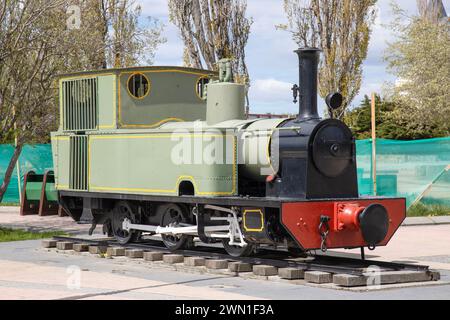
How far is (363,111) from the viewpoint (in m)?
45.9

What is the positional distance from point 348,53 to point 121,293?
2280cm

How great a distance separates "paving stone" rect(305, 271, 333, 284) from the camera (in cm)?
1078

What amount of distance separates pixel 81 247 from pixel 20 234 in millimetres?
3606

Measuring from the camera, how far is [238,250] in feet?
42.2

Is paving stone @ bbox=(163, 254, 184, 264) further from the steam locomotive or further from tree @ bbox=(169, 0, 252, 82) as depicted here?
tree @ bbox=(169, 0, 252, 82)

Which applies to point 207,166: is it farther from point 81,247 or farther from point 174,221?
point 81,247

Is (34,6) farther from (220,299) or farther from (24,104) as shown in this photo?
(220,299)

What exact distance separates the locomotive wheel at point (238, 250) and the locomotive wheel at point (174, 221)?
805 millimetres

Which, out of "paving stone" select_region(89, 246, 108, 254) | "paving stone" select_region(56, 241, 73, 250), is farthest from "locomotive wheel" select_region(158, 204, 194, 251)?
"paving stone" select_region(56, 241, 73, 250)

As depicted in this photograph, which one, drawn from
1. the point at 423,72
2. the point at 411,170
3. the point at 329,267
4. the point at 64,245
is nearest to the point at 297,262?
the point at 329,267

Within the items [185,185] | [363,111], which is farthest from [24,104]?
[363,111]

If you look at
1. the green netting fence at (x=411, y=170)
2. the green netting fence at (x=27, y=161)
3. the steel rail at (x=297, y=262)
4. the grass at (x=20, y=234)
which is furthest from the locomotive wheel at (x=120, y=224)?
the green netting fence at (x=27, y=161)

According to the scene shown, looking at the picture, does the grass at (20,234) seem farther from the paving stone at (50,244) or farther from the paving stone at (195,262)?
the paving stone at (195,262)
